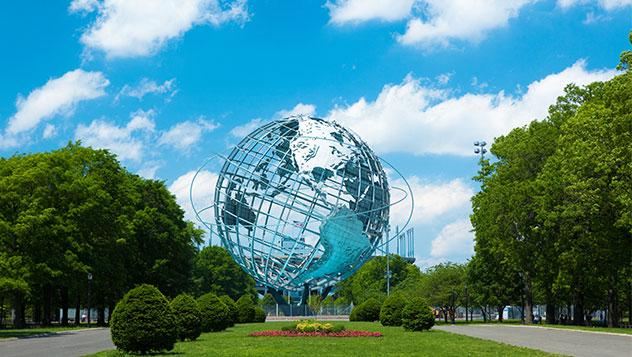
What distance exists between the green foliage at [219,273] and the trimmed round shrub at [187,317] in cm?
5420

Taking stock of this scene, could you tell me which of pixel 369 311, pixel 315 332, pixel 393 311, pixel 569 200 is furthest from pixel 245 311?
pixel 569 200

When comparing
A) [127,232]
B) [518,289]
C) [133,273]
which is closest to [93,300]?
[133,273]

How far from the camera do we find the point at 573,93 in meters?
43.8

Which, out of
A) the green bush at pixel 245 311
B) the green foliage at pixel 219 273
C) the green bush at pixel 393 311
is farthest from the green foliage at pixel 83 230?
the green foliage at pixel 219 273

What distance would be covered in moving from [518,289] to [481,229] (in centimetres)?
1150

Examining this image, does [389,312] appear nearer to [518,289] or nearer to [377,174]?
[377,174]

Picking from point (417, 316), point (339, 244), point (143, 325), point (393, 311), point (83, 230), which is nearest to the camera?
point (143, 325)

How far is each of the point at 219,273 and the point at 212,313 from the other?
→ 166 feet

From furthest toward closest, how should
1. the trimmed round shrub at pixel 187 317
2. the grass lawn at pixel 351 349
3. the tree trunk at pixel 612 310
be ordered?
1. the tree trunk at pixel 612 310
2. the trimmed round shrub at pixel 187 317
3. the grass lawn at pixel 351 349

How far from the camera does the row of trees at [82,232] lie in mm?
36344

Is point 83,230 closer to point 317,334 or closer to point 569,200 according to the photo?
point 317,334

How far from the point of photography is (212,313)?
31.5 metres

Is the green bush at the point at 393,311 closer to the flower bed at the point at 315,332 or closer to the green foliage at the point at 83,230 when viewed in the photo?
the flower bed at the point at 315,332

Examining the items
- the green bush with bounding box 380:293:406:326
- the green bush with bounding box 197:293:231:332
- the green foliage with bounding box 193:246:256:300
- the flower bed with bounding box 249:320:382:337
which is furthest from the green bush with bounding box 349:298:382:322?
the green foliage with bounding box 193:246:256:300
